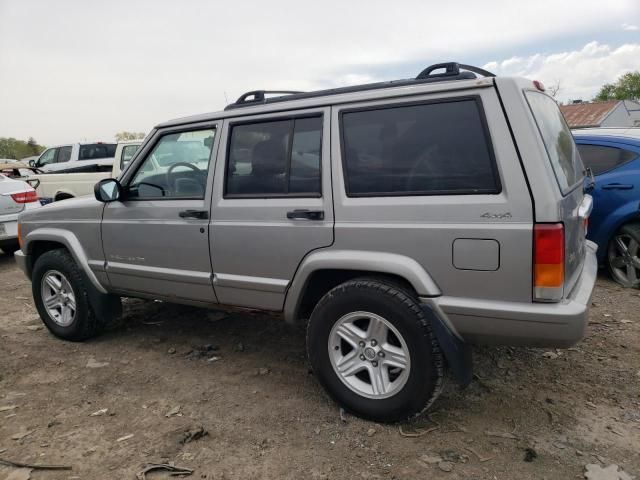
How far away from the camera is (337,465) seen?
98.8 inches

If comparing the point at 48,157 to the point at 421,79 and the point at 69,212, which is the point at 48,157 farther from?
the point at 421,79

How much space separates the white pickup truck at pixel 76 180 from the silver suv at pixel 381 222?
256 inches

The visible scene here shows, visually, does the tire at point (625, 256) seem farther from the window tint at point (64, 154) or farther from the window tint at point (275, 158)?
the window tint at point (64, 154)

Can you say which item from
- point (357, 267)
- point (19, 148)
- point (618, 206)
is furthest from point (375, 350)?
point (19, 148)

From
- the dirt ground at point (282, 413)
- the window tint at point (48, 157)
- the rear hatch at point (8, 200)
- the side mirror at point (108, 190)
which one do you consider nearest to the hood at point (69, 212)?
the side mirror at point (108, 190)

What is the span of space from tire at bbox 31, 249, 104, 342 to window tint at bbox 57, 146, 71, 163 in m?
12.1

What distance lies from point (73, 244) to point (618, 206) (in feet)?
16.9

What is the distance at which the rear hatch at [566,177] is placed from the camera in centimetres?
244

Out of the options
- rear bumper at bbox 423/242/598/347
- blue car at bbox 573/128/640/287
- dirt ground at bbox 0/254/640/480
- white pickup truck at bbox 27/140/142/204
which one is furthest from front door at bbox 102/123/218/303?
white pickup truck at bbox 27/140/142/204

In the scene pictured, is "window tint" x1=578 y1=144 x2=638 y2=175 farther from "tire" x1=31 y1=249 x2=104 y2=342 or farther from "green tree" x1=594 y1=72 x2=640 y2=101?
"green tree" x1=594 y1=72 x2=640 y2=101

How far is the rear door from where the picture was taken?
2.93m

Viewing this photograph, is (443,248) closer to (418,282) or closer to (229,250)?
(418,282)

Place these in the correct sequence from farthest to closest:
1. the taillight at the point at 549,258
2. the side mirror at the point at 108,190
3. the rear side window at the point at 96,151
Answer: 1. the rear side window at the point at 96,151
2. the side mirror at the point at 108,190
3. the taillight at the point at 549,258

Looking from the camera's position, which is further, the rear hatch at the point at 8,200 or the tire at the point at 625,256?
the rear hatch at the point at 8,200
